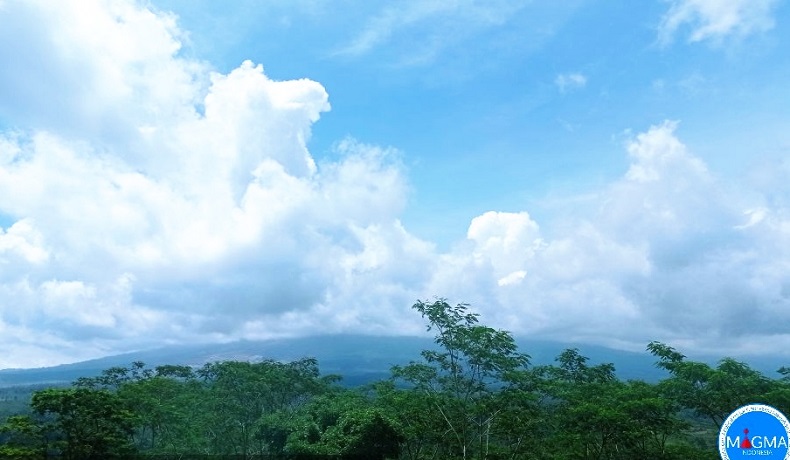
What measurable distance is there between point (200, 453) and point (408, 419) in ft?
44.9

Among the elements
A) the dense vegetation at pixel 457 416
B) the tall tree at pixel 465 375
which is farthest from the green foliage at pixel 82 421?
the tall tree at pixel 465 375

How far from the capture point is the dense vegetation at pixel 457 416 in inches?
976

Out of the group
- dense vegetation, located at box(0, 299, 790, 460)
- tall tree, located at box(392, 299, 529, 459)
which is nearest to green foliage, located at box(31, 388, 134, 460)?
dense vegetation, located at box(0, 299, 790, 460)

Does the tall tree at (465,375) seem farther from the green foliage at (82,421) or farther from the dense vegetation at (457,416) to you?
the green foliage at (82,421)

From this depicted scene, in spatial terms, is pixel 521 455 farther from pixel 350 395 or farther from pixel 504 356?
pixel 350 395

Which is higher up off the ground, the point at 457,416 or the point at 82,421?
the point at 82,421

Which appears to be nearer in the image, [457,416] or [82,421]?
[82,421]

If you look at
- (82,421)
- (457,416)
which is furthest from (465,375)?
(82,421)

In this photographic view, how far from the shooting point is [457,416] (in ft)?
102

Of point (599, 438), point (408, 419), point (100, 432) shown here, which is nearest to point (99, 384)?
point (100, 432)

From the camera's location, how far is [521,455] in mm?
26875

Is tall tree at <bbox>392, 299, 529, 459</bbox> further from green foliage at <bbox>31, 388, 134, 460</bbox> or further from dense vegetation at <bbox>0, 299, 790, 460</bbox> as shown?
green foliage at <bbox>31, 388, 134, 460</bbox>

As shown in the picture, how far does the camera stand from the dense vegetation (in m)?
24.8

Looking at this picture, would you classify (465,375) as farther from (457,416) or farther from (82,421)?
(82,421)
